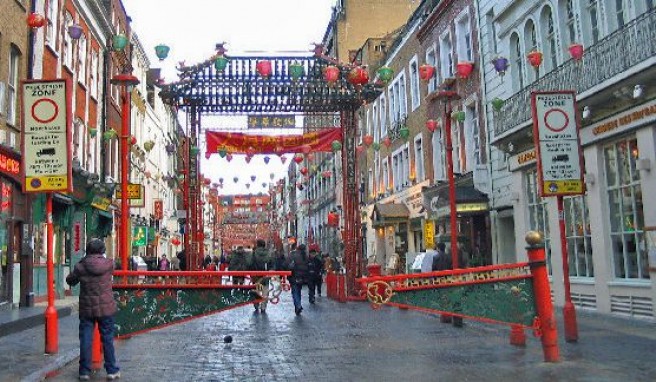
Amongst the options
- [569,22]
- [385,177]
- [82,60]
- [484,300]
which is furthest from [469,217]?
[82,60]

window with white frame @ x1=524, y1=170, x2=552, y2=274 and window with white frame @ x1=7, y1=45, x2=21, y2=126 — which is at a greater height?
window with white frame @ x1=7, y1=45, x2=21, y2=126

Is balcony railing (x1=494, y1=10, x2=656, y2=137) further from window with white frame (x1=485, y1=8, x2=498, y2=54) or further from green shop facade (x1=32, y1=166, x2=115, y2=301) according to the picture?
green shop facade (x1=32, y1=166, x2=115, y2=301)

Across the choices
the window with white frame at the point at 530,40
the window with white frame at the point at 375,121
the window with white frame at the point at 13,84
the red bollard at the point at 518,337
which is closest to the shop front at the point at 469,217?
the window with white frame at the point at 530,40

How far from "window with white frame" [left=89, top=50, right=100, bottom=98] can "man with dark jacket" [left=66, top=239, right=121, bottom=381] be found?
60.8 feet

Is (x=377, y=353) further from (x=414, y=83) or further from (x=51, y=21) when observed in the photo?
(x=414, y=83)

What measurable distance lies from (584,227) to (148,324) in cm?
1021

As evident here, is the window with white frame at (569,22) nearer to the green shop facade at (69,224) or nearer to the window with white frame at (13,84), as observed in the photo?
the window with white frame at (13,84)

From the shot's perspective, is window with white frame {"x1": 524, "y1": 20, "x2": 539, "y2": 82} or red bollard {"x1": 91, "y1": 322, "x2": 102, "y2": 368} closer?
red bollard {"x1": 91, "y1": 322, "x2": 102, "y2": 368}

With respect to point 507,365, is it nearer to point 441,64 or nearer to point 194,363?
point 194,363

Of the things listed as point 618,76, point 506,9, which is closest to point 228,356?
point 618,76

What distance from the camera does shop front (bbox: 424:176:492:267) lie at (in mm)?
20391

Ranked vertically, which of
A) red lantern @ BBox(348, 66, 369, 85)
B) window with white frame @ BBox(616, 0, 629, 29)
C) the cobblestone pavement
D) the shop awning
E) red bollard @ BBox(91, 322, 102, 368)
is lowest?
the cobblestone pavement

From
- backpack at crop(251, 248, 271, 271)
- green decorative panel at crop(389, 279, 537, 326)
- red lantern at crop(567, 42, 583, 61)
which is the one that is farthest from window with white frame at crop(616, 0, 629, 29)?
backpack at crop(251, 248, 271, 271)

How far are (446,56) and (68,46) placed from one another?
42.5 ft
